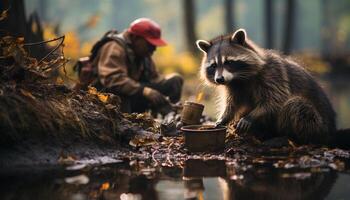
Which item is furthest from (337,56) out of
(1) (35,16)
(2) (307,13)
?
(2) (307,13)

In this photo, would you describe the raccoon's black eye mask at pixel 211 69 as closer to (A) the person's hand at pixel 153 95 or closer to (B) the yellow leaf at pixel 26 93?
(A) the person's hand at pixel 153 95

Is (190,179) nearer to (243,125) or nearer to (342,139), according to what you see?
(243,125)

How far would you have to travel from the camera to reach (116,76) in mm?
8148

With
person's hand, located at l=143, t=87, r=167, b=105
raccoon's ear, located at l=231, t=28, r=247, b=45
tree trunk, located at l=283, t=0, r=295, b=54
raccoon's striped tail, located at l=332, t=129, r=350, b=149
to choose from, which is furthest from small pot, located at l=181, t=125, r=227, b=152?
tree trunk, located at l=283, t=0, r=295, b=54

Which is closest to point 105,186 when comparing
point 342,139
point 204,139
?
point 204,139

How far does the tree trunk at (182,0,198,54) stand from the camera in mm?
22391

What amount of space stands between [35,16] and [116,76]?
2767 millimetres

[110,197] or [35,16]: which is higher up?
[35,16]

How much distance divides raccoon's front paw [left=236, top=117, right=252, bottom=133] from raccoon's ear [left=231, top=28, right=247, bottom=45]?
0.90m

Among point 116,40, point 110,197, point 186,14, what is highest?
point 186,14

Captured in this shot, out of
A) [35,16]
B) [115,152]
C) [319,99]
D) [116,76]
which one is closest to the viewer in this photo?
[115,152]

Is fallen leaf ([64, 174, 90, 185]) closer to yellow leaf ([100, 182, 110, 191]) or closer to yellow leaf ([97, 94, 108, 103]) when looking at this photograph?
yellow leaf ([100, 182, 110, 191])

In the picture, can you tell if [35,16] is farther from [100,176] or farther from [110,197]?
[110,197]

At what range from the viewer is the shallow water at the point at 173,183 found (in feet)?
13.1
